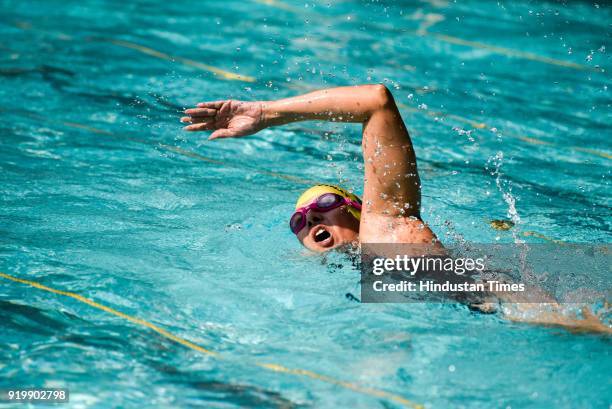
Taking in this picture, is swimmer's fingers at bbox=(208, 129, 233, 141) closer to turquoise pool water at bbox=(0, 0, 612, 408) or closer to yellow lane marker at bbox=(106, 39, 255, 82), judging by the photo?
turquoise pool water at bbox=(0, 0, 612, 408)

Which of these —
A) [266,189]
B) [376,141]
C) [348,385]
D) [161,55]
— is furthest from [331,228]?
[161,55]

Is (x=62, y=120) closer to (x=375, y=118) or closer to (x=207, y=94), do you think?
(x=207, y=94)

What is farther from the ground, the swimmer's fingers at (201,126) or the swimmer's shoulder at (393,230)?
the swimmer's fingers at (201,126)

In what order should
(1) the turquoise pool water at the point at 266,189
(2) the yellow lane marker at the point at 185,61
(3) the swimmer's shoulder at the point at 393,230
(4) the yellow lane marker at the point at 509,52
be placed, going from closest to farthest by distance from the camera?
(1) the turquoise pool water at the point at 266,189, (3) the swimmer's shoulder at the point at 393,230, (2) the yellow lane marker at the point at 185,61, (4) the yellow lane marker at the point at 509,52

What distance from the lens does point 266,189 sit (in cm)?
526

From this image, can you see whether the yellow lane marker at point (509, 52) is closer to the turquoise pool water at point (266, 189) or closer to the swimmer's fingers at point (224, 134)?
the turquoise pool water at point (266, 189)

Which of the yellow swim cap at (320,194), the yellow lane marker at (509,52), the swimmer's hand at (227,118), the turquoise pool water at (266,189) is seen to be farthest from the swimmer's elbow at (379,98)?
the yellow lane marker at (509,52)

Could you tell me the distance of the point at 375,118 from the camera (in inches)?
137

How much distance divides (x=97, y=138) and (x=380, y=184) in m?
2.95

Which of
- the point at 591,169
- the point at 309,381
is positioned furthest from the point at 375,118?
the point at 591,169

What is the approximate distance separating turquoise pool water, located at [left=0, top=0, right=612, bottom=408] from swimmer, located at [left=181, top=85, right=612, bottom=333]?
0.27 metres

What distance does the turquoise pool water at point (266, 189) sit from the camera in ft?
10.4

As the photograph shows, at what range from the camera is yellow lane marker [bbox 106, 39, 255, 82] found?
730cm

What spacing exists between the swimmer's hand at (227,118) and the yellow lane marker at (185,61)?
374cm
